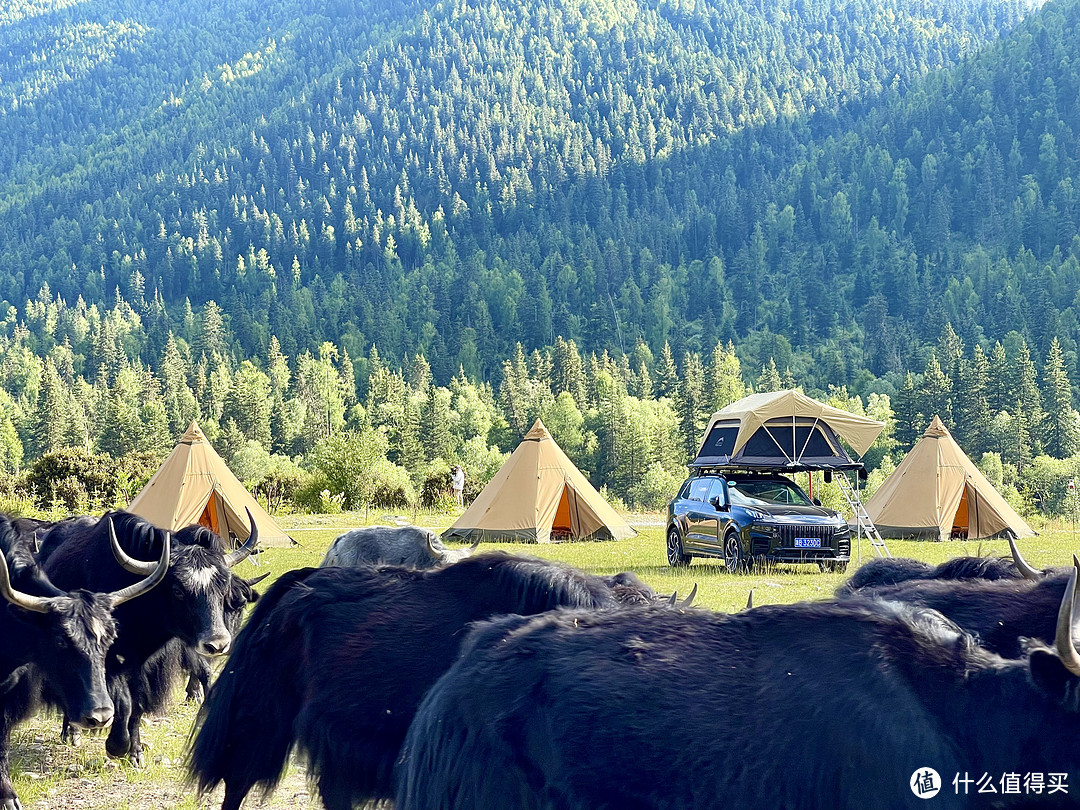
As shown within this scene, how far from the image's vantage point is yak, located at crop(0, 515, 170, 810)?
5777 millimetres

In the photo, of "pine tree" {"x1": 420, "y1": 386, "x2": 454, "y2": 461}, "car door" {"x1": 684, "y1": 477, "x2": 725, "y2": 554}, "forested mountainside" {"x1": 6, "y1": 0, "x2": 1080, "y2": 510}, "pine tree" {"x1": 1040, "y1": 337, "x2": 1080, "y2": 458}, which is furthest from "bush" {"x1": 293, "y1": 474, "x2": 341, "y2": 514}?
"pine tree" {"x1": 1040, "y1": 337, "x2": 1080, "y2": 458}

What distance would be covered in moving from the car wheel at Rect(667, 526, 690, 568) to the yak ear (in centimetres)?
1519

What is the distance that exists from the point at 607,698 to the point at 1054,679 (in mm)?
1197

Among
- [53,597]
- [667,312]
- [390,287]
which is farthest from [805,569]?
[390,287]

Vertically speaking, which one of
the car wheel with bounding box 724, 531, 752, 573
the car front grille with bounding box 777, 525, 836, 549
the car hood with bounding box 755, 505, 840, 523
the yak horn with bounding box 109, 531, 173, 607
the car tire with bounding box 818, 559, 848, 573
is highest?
the yak horn with bounding box 109, 531, 173, 607

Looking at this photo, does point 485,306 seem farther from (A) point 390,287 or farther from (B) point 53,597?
(B) point 53,597

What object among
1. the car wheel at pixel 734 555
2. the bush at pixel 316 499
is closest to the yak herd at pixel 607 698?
the car wheel at pixel 734 555

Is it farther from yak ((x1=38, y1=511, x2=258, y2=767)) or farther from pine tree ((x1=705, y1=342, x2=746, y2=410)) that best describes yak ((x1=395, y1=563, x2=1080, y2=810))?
pine tree ((x1=705, y1=342, x2=746, y2=410))

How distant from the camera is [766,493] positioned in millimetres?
17297

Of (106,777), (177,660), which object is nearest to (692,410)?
(177,660)

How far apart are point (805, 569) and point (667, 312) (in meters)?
141

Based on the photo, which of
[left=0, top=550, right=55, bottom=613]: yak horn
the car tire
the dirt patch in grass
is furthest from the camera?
the car tire

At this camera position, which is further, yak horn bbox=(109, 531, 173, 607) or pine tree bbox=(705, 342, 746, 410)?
pine tree bbox=(705, 342, 746, 410)

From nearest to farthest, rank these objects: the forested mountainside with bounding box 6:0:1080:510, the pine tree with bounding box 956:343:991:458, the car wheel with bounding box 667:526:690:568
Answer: the car wheel with bounding box 667:526:690:568 → the pine tree with bounding box 956:343:991:458 → the forested mountainside with bounding box 6:0:1080:510
